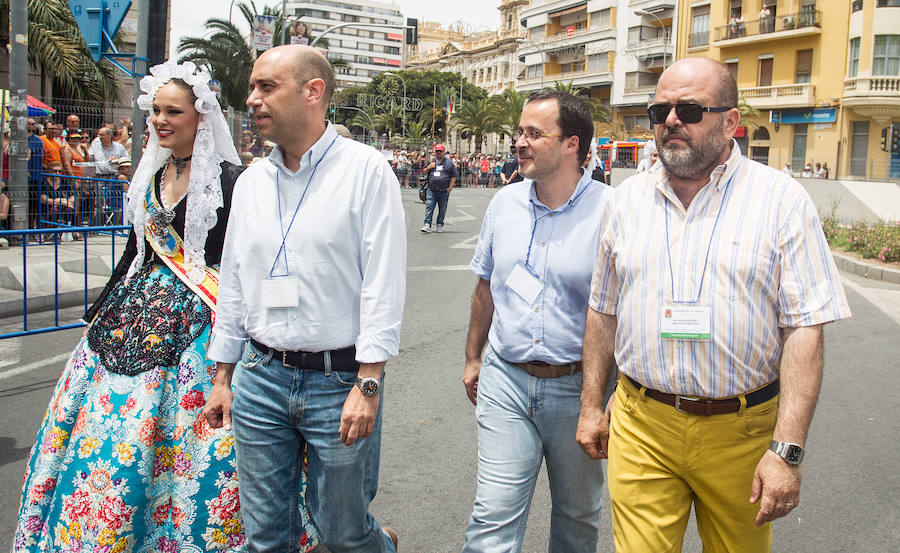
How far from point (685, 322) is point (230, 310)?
5.04 feet

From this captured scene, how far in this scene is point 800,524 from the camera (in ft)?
12.9

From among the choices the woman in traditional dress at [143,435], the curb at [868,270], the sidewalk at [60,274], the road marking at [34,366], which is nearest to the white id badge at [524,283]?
the woman in traditional dress at [143,435]

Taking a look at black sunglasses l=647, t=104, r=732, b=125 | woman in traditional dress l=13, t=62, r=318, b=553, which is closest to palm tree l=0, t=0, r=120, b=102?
woman in traditional dress l=13, t=62, r=318, b=553

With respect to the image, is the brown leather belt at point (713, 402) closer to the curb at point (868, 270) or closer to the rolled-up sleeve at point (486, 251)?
the rolled-up sleeve at point (486, 251)

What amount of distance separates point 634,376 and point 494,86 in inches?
3731

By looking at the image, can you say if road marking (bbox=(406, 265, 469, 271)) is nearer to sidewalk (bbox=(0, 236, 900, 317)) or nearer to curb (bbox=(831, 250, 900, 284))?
sidewalk (bbox=(0, 236, 900, 317))

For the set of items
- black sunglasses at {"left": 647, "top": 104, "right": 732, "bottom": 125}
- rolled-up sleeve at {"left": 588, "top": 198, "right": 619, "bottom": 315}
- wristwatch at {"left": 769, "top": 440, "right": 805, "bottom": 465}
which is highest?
black sunglasses at {"left": 647, "top": 104, "right": 732, "bottom": 125}

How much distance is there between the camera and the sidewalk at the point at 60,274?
852 centimetres

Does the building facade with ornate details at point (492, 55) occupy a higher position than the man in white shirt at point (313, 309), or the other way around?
the building facade with ornate details at point (492, 55)

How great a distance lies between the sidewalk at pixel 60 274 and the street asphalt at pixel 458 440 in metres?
0.32

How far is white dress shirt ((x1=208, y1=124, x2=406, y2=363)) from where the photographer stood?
8.87 feet

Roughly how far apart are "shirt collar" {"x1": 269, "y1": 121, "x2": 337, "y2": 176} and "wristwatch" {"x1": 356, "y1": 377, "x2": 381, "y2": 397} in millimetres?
730

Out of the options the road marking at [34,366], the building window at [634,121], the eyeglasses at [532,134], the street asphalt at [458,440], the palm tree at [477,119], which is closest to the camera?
the eyeglasses at [532,134]

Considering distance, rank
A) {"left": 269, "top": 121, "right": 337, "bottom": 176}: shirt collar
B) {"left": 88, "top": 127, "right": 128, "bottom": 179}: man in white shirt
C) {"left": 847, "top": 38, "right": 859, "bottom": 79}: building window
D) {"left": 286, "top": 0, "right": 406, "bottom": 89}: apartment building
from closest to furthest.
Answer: {"left": 269, "top": 121, "right": 337, "bottom": 176}: shirt collar < {"left": 88, "top": 127, "right": 128, "bottom": 179}: man in white shirt < {"left": 847, "top": 38, "right": 859, "bottom": 79}: building window < {"left": 286, "top": 0, "right": 406, "bottom": 89}: apartment building
